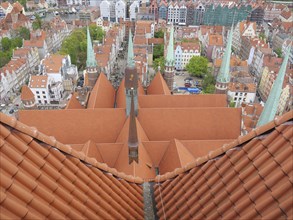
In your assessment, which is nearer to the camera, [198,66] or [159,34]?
[198,66]

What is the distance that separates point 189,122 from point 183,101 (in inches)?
158

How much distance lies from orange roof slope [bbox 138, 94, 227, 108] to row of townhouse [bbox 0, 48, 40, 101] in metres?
32.6

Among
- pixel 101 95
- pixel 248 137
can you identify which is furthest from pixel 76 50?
pixel 248 137

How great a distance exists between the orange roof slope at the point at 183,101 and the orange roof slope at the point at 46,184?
19927 mm

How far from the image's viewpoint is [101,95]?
30.8m

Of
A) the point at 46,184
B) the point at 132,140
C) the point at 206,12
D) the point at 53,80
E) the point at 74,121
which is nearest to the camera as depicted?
the point at 46,184

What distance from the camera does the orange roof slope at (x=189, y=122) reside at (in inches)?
1005

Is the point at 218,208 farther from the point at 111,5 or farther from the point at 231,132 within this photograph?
the point at 111,5

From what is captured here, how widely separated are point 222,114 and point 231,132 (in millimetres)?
2133

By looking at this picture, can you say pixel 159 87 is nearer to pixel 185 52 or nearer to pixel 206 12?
pixel 185 52

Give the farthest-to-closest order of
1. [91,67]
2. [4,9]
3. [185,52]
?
1. [4,9]
2. [185,52]
3. [91,67]

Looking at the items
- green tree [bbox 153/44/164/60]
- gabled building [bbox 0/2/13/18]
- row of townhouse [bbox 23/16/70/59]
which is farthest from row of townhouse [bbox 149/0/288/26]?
gabled building [bbox 0/2/13/18]

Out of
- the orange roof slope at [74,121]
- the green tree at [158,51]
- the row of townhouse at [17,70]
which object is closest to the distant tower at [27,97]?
the orange roof slope at [74,121]

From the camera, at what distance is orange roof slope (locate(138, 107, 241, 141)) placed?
25.5m
